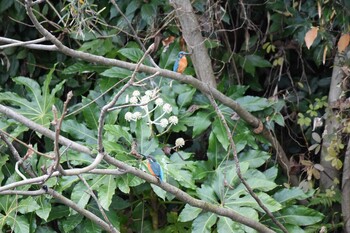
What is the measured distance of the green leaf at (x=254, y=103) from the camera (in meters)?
3.30

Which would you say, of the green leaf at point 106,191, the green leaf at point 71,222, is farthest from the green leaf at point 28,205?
the green leaf at point 106,191

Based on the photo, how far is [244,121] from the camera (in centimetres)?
322

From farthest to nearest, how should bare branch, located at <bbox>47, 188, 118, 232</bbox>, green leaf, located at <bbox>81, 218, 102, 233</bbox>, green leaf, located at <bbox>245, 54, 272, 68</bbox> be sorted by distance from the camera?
1. green leaf, located at <bbox>245, 54, 272, 68</bbox>
2. green leaf, located at <bbox>81, 218, 102, 233</bbox>
3. bare branch, located at <bbox>47, 188, 118, 232</bbox>

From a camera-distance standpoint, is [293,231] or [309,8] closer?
[293,231]

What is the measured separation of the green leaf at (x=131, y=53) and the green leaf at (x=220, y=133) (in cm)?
49

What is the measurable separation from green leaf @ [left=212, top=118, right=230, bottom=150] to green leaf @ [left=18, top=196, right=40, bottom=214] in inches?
33.6

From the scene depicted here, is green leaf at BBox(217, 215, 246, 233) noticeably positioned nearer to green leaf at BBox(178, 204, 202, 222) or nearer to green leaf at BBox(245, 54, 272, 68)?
green leaf at BBox(178, 204, 202, 222)

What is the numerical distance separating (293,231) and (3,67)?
74.6 inches

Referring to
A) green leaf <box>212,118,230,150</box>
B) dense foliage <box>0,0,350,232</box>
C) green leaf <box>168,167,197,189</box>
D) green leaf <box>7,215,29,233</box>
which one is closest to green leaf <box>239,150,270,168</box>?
dense foliage <box>0,0,350,232</box>

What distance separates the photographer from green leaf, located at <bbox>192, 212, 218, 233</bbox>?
2.88m

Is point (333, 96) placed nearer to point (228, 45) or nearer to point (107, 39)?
point (228, 45)

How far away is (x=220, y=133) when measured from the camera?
3.14 meters

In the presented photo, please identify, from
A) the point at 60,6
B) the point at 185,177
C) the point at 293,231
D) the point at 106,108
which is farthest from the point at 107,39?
the point at 106,108

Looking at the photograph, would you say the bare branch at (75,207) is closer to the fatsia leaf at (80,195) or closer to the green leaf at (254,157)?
the fatsia leaf at (80,195)
